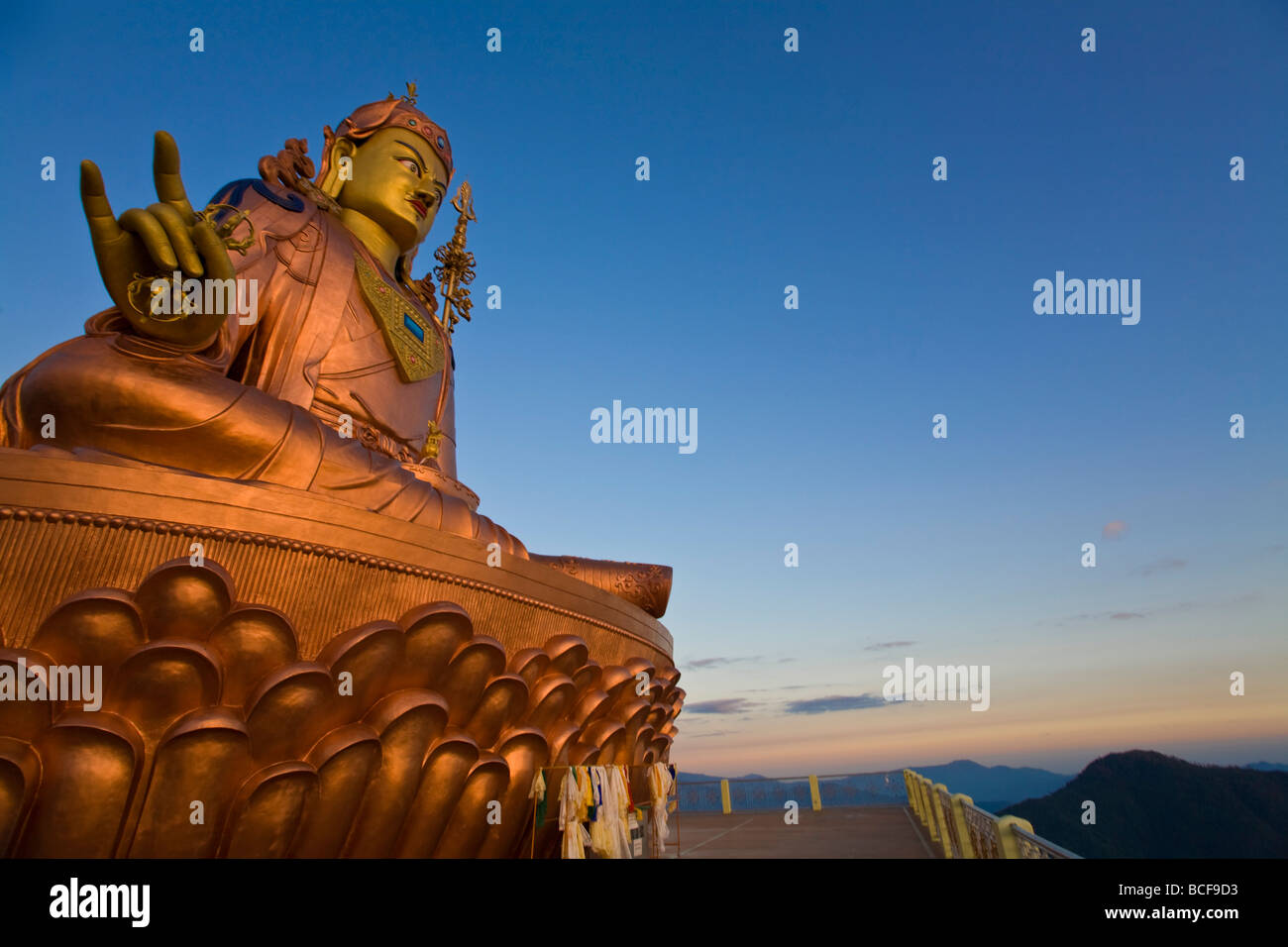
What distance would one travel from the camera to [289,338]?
4.91 meters

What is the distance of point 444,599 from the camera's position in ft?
11.5

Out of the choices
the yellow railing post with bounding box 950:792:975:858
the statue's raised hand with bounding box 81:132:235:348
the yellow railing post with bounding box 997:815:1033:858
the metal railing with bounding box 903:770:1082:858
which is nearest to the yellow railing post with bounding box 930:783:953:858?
the metal railing with bounding box 903:770:1082:858

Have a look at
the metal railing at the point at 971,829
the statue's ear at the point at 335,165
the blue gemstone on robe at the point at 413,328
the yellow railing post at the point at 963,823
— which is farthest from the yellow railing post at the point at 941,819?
the statue's ear at the point at 335,165

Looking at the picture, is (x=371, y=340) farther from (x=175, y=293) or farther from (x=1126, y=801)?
(x=1126, y=801)

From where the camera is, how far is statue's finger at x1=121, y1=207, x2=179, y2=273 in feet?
9.66

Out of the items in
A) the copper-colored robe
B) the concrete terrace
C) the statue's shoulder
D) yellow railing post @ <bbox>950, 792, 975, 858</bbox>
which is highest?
the statue's shoulder

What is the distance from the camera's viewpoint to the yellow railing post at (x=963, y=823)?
5.26 metres

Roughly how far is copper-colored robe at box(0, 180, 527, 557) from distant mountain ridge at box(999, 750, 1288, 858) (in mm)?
12784

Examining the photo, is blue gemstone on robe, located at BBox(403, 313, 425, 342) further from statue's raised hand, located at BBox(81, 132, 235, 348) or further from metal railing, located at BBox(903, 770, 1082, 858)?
metal railing, located at BBox(903, 770, 1082, 858)

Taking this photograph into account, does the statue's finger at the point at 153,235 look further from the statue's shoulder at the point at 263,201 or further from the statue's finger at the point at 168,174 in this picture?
the statue's shoulder at the point at 263,201

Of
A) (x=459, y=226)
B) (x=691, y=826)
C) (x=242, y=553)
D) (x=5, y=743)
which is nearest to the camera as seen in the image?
(x=5, y=743)
